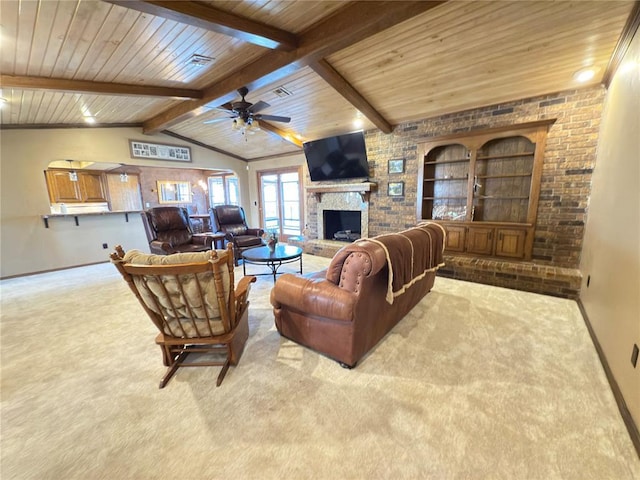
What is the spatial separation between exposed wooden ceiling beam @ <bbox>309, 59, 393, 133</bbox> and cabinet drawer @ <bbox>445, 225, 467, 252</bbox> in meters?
2.08

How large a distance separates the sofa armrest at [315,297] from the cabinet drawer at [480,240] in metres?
3.03

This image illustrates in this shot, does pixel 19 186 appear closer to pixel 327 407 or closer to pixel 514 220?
pixel 327 407

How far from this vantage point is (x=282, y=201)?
7160 millimetres

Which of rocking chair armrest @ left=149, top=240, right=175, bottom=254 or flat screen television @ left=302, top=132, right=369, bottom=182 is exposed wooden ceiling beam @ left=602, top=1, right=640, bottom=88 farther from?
rocking chair armrest @ left=149, top=240, right=175, bottom=254

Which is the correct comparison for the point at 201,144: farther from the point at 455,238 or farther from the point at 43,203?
the point at 455,238

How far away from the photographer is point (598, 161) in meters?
2.91

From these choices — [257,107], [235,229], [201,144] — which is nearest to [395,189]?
[257,107]

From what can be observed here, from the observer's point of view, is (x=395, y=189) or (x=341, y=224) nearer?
(x=395, y=189)

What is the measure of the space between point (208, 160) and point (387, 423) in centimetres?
682

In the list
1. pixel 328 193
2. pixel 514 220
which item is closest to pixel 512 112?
pixel 514 220

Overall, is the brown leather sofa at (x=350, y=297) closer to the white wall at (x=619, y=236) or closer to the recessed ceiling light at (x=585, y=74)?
the white wall at (x=619, y=236)

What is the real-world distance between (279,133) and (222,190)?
497 cm

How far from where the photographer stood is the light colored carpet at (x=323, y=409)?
125 centimetres

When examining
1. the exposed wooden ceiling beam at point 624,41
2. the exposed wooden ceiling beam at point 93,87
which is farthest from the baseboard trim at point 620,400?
the exposed wooden ceiling beam at point 93,87
